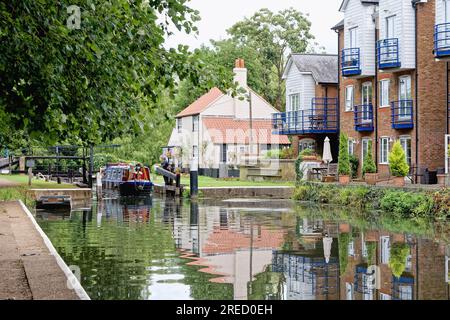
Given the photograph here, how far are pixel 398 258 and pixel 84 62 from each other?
8951mm

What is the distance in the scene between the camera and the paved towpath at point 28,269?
10.3 meters

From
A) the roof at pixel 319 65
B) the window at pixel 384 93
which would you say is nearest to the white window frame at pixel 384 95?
the window at pixel 384 93

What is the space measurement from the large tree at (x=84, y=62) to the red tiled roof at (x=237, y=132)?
52.0 metres

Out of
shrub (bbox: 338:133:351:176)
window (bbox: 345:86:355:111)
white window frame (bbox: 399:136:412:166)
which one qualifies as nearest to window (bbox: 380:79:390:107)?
white window frame (bbox: 399:136:412:166)

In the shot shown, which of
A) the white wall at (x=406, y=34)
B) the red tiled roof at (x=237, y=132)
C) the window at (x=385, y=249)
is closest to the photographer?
the window at (x=385, y=249)

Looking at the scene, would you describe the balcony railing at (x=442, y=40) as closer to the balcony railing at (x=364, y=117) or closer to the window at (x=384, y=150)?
the window at (x=384, y=150)

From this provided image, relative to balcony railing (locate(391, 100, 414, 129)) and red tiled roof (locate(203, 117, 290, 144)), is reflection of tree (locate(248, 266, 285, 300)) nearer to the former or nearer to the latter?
balcony railing (locate(391, 100, 414, 129))

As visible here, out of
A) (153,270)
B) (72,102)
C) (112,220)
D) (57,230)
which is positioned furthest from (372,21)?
(72,102)

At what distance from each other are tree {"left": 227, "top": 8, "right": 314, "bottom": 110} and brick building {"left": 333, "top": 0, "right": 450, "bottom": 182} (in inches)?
1365

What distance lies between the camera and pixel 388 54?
3916 cm

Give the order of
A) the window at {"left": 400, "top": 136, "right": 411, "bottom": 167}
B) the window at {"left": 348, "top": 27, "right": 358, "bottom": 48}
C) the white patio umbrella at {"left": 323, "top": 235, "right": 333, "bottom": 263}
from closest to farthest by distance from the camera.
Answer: the white patio umbrella at {"left": 323, "top": 235, "right": 333, "bottom": 263}, the window at {"left": 400, "top": 136, "right": 411, "bottom": 167}, the window at {"left": 348, "top": 27, "right": 358, "bottom": 48}

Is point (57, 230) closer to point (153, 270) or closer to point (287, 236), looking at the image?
point (287, 236)

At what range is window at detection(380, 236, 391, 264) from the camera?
54.4ft
